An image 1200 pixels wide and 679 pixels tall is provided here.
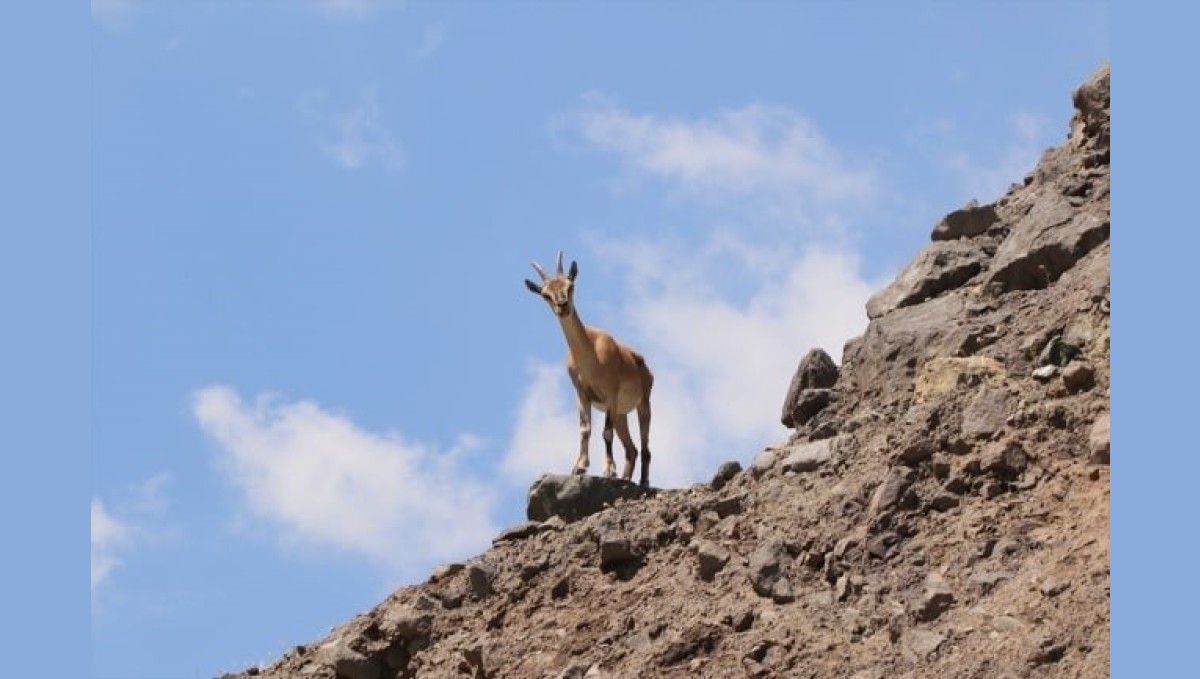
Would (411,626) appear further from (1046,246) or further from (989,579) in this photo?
(1046,246)

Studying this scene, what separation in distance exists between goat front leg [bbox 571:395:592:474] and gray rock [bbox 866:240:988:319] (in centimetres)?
406

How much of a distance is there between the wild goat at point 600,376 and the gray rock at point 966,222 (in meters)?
4.72

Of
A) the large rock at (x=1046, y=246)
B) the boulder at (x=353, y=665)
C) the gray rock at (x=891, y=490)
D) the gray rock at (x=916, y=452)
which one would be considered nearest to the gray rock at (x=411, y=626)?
the boulder at (x=353, y=665)

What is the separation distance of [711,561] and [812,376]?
4.67 meters

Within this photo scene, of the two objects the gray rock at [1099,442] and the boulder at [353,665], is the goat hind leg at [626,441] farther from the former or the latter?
the gray rock at [1099,442]

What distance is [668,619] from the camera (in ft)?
58.9

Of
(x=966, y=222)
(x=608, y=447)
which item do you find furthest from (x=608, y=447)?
(x=966, y=222)

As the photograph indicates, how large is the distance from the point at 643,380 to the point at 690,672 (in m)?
9.77

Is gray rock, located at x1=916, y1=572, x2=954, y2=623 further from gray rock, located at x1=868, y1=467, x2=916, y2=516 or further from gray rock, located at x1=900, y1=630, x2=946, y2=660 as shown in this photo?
gray rock, located at x1=868, y1=467, x2=916, y2=516

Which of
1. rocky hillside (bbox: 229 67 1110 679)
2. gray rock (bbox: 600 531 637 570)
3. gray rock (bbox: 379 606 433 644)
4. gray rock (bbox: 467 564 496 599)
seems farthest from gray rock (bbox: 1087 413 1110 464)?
gray rock (bbox: 379 606 433 644)

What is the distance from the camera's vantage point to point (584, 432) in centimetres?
2486

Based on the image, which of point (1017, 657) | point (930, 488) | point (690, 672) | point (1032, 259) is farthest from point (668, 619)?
point (1032, 259)

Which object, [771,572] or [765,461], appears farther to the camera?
[765,461]

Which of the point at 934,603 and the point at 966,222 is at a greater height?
the point at 966,222
